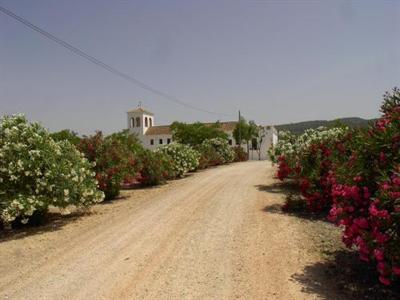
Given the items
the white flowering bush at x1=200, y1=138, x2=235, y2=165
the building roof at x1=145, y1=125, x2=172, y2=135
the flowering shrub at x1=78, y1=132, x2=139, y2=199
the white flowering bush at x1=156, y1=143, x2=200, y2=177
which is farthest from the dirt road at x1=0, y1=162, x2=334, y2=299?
the building roof at x1=145, y1=125, x2=172, y2=135

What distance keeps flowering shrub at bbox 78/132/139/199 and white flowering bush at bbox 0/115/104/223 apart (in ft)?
10.7

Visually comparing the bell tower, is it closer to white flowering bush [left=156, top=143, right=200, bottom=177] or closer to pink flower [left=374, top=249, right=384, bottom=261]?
white flowering bush [left=156, top=143, right=200, bottom=177]

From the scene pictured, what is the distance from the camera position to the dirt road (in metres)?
5.73

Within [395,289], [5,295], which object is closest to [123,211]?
[5,295]

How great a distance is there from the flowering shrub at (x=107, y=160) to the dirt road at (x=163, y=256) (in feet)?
7.21

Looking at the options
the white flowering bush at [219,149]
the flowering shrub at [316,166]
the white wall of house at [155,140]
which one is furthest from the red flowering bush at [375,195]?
the white wall of house at [155,140]

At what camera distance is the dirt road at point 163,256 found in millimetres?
5732

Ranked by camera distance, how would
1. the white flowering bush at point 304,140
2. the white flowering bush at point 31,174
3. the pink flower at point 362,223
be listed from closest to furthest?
the pink flower at point 362,223 → the white flowering bush at point 31,174 → the white flowering bush at point 304,140

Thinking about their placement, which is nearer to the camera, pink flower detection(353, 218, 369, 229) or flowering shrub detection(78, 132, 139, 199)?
pink flower detection(353, 218, 369, 229)

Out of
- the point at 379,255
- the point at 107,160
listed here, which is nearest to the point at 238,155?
the point at 107,160

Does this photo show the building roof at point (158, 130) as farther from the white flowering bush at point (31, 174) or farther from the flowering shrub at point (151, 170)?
the white flowering bush at point (31, 174)

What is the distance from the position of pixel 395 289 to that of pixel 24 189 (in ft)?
27.4

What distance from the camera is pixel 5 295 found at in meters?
5.89

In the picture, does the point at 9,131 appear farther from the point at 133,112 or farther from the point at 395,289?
the point at 133,112
